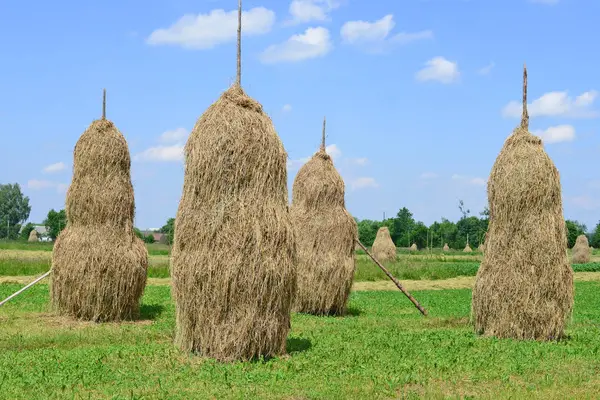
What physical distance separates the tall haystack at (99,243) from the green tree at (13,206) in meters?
94.4

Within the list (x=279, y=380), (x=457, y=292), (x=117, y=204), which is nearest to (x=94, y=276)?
(x=117, y=204)

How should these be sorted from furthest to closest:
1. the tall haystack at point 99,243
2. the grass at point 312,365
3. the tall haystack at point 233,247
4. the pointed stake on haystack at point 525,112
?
1. the tall haystack at point 99,243
2. the pointed stake on haystack at point 525,112
3. the tall haystack at point 233,247
4. the grass at point 312,365

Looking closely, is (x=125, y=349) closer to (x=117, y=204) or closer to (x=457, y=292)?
(x=117, y=204)

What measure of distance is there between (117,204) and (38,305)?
4778 millimetres

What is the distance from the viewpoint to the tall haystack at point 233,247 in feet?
33.3

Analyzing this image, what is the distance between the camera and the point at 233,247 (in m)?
10.1

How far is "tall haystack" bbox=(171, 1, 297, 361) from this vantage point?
10.2 metres

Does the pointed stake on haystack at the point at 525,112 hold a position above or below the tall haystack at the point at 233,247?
above

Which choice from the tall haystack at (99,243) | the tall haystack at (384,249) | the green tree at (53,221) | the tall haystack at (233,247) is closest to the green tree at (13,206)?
the green tree at (53,221)

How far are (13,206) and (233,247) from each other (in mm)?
105034

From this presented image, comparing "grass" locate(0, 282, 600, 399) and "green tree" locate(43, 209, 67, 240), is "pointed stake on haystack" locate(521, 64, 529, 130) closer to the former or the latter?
"grass" locate(0, 282, 600, 399)

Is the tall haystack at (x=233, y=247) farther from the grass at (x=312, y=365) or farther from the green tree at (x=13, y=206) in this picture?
the green tree at (x=13, y=206)

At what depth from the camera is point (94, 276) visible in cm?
1488

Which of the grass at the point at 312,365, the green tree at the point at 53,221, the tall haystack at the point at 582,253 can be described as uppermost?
the green tree at the point at 53,221
